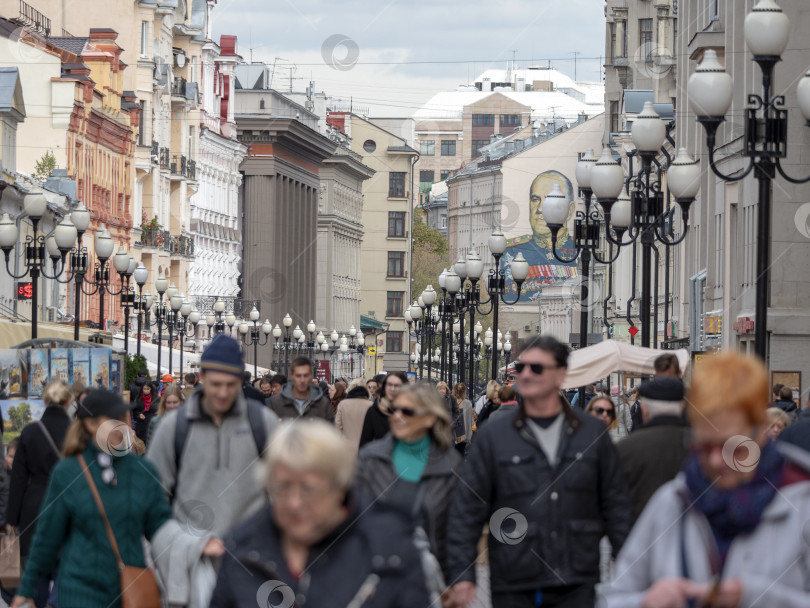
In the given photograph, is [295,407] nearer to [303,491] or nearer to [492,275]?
[303,491]

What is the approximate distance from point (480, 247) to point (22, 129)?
121 m

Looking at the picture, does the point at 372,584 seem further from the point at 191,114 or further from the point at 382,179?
the point at 382,179

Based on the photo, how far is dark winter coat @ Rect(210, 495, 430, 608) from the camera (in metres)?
5.15

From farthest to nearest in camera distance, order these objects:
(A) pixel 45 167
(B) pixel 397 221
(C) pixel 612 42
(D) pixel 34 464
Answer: (B) pixel 397 221, (C) pixel 612 42, (A) pixel 45 167, (D) pixel 34 464

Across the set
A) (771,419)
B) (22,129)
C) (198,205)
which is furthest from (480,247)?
(771,419)

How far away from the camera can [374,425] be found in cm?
1541

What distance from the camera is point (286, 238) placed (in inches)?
4766

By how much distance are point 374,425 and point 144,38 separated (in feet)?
209

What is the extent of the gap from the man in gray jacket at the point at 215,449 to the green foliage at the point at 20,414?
11654 millimetres

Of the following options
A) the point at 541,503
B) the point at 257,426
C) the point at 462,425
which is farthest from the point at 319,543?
the point at 462,425

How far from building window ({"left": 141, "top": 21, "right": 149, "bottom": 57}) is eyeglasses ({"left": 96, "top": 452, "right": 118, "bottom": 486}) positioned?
229ft

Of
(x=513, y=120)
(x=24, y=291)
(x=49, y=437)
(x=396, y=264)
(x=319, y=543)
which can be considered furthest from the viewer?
(x=513, y=120)

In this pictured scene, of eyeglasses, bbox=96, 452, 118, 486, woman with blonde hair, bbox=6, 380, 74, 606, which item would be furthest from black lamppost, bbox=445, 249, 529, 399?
eyeglasses, bbox=96, 452, 118, 486

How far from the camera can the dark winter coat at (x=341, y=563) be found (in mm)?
5152
